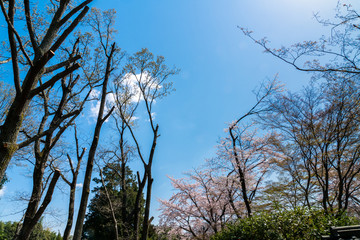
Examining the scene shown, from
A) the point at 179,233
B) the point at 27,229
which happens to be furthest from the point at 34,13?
the point at 179,233

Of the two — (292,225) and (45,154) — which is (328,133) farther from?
(45,154)

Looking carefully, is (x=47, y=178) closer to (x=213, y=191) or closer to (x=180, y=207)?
(x=180, y=207)

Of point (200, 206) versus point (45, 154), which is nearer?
point (45, 154)

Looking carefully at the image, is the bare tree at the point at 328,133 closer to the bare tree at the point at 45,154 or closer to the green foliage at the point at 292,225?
the green foliage at the point at 292,225

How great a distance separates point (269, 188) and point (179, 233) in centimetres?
665

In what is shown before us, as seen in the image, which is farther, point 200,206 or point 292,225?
point 200,206

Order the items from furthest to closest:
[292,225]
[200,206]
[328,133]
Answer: [200,206], [328,133], [292,225]

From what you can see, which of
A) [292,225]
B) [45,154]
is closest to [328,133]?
[292,225]

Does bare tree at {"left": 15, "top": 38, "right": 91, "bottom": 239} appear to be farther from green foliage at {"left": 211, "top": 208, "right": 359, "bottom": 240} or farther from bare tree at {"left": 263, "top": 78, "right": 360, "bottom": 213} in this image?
bare tree at {"left": 263, "top": 78, "right": 360, "bottom": 213}

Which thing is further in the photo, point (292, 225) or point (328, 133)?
point (328, 133)

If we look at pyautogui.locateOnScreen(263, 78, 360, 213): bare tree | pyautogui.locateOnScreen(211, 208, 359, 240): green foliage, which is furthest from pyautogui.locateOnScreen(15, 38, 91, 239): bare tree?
pyautogui.locateOnScreen(263, 78, 360, 213): bare tree

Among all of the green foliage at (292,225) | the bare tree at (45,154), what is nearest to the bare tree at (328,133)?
the green foliage at (292,225)

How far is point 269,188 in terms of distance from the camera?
11.3 metres

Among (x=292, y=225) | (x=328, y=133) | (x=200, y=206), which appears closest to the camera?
(x=292, y=225)
